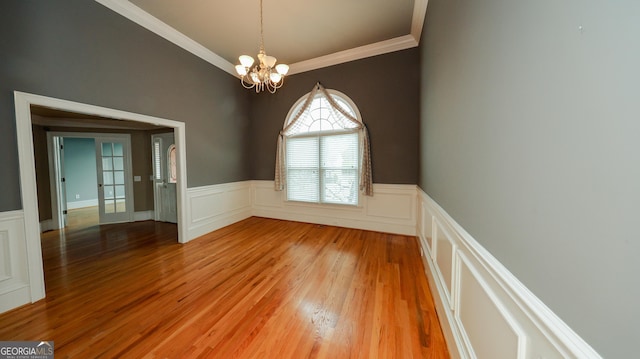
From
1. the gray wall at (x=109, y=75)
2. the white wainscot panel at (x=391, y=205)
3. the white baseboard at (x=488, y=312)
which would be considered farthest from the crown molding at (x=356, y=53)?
the white baseboard at (x=488, y=312)

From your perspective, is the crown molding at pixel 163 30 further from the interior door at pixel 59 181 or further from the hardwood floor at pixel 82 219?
the hardwood floor at pixel 82 219

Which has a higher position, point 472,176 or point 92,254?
point 472,176

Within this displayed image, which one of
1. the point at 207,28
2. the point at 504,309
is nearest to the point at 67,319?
the point at 504,309

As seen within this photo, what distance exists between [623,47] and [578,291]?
56 cm

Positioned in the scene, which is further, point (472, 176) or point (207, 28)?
point (207, 28)

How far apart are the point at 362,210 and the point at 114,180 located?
5.82 m

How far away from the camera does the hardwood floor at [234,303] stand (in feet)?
4.82

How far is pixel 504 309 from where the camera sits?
79 cm

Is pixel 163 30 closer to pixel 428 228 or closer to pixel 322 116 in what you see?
pixel 322 116

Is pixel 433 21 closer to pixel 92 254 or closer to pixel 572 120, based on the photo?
pixel 572 120

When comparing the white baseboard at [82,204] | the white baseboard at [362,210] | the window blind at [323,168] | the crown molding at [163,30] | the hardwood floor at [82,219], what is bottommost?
the hardwood floor at [82,219]

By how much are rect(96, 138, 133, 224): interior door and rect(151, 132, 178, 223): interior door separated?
606mm

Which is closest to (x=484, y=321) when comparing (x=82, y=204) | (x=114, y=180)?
(x=114, y=180)

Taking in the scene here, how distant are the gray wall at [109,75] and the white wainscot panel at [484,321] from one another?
149 inches
